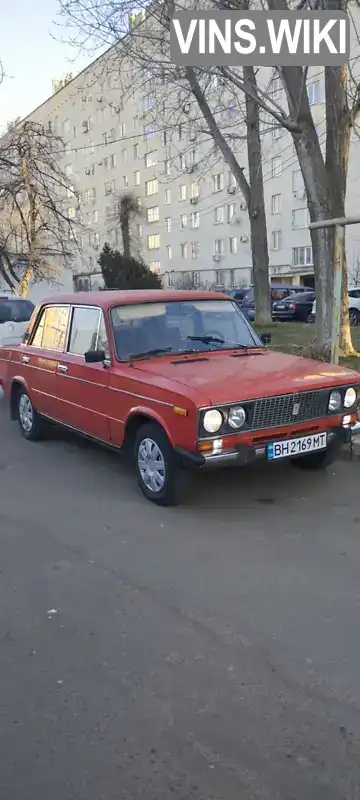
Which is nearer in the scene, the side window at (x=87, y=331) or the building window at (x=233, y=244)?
the side window at (x=87, y=331)

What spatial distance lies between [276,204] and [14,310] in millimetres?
31495

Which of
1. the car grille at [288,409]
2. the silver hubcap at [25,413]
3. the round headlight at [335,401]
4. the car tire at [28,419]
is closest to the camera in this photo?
the car grille at [288,409]

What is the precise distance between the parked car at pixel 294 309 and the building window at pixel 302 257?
12.4 meters

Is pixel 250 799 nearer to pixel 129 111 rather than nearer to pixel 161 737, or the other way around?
pixel 161 737

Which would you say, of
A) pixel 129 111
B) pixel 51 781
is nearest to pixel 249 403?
pixel 51 781

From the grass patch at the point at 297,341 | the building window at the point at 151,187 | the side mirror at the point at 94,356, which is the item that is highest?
the building window at the point at 151,187

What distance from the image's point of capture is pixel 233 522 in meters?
4.77

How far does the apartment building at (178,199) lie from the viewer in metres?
38.3

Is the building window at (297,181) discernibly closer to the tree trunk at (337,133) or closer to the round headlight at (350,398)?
the tree trunk at (337,133)

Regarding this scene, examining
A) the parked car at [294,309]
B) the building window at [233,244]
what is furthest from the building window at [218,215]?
the parked car at [294,309]

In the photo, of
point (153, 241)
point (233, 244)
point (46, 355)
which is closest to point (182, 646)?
point (46, 355)

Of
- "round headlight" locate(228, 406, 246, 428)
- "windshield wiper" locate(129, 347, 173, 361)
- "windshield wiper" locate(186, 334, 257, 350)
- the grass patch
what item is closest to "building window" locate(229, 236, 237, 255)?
the grass patch

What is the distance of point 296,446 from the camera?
5.04 metres

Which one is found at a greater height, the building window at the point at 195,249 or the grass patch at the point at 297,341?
the building window at the point at 195,249
